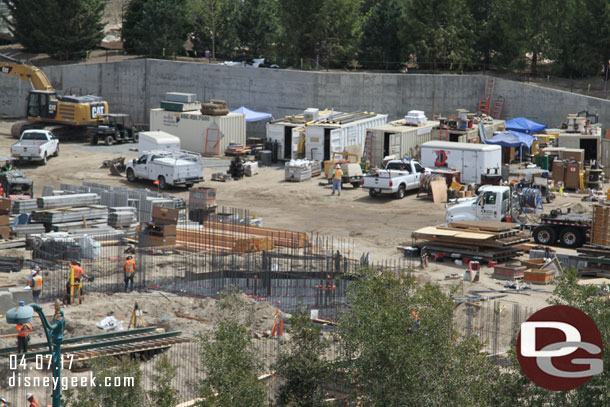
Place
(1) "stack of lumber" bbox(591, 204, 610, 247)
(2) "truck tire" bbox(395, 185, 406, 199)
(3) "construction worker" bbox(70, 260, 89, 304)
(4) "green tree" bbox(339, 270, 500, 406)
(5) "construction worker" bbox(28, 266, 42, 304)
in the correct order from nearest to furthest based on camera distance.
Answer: (4) "green tree" bbox(339, 270, 500, 406), (5) "construction worker" bbox(28, 266, 42, 304), (3) "construction worker" bbox(70, 260, 89, 304), (1) "stack of lumber" bbox(591, 204, 610, 247), (2) "truck tire" bbox(395, 185, 406, 199)

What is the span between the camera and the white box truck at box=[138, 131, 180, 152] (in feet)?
152

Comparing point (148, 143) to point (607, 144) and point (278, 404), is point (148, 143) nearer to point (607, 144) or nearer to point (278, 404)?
point (607, 144)

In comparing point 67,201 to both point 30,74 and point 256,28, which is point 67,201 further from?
point 256,28

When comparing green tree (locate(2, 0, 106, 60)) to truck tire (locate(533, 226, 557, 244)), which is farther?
green tree (locate(2, 0, 106, 60))

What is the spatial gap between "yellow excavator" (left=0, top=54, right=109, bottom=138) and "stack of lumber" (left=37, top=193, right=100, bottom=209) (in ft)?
66.2

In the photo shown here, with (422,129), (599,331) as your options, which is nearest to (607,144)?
(422,129)

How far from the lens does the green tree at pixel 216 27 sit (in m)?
66.8

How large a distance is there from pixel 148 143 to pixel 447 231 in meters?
20.1

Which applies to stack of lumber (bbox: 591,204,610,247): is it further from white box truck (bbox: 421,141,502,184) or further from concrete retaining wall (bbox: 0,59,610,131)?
concrete retaining wall (bbox: 0,59,610,131)

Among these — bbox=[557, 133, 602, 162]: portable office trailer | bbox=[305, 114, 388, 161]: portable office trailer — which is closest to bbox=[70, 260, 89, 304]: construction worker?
bbox=[305, 114, 388, 161]: portable office trailer

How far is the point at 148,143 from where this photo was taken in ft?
154

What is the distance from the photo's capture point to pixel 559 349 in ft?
41.7

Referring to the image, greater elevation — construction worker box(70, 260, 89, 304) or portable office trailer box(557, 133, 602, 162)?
portable office trailer box(557, 133, 602, 162)

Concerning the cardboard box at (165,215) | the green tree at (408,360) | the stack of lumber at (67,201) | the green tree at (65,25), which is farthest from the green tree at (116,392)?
the green tree at (65,25)
